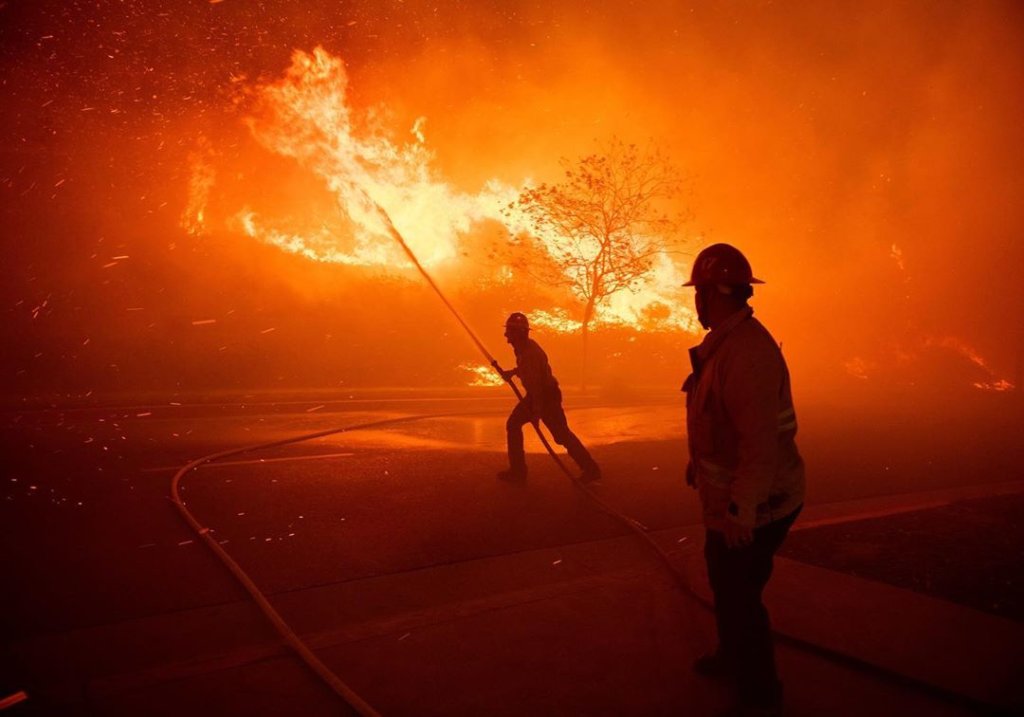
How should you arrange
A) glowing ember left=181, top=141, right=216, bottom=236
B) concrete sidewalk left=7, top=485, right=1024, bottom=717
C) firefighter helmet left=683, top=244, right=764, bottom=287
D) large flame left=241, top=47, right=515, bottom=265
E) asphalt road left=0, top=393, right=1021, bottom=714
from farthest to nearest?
glowing ember left=181, top=141, right=216, bottom=236 < large flame left=241, top=47, right=515, bottom=265 < asphalt road left=0, top=393, right=1021, bottom=714 < concrete sidewalk left=7, top=485, right=1024, bottom=717 < firefighter helmet left=683, top=244, right=764, bottom=287

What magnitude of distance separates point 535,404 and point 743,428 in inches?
192

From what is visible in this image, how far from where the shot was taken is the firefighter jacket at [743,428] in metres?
2.86

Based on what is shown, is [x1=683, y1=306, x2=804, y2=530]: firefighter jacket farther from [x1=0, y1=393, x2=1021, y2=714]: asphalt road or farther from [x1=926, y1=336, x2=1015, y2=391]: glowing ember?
[x1=926, y1=336, x2=1015, y2=391]: glowing ember

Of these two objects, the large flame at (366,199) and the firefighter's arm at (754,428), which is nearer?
the firefighter's arm at (754,428)

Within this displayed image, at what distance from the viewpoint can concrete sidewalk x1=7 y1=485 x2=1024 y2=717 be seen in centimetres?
323

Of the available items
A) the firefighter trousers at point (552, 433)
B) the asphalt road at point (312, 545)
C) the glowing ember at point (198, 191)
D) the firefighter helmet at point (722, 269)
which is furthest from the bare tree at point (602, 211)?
the firefighter helmet at point (722, 269)

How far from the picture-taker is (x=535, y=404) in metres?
7.71

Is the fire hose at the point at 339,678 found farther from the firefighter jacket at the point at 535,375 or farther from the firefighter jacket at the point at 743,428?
the firefighter jacket at the point at 535,375

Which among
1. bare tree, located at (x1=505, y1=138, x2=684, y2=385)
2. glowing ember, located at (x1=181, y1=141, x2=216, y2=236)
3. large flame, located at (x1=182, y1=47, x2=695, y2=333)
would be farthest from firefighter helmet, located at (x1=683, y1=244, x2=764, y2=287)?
glowing ember, located at (x1=181, y1=141, x2=216, y2=236)

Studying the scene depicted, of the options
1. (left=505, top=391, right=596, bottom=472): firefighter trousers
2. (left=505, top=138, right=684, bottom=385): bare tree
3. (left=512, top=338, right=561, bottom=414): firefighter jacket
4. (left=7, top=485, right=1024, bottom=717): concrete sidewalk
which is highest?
(left=505, top=138, right=684, bottom=385): bare tree

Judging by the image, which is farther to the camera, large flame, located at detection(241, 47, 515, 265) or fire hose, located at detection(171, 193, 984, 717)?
large flame, located at detection(241, 47, 515, 265)

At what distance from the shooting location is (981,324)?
32875mm

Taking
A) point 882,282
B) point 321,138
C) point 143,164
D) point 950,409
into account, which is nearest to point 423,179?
point 321,138

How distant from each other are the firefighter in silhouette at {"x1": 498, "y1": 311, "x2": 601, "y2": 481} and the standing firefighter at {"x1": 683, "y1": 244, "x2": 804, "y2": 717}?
4.46 m
